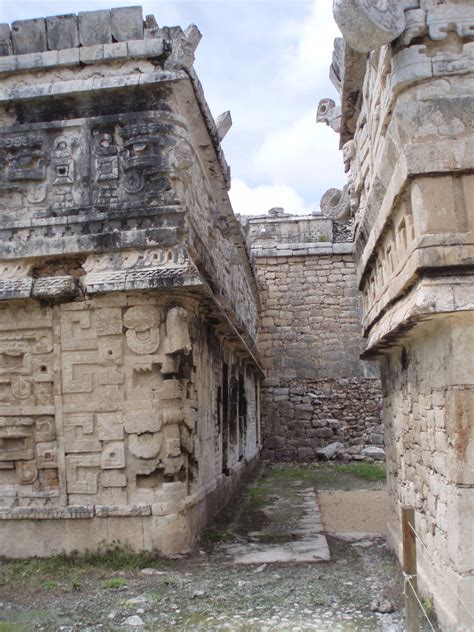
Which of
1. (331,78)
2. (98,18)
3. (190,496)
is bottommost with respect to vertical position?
(190,496)

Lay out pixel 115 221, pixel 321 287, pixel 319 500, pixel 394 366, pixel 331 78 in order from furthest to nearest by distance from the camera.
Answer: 1. pixel 321 287
2. pixel 319 500
3. pixel 331 78
4. pixel 115 221
5. pixel 394 366

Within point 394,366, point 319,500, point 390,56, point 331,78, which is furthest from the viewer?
point 319,500

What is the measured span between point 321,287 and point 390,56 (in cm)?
1156

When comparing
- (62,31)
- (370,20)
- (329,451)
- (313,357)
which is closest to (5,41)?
(62,31)

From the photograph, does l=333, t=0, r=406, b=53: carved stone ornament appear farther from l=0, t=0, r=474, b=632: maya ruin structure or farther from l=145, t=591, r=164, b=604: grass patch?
l=145, t=591, r=164, b=604: grass patch

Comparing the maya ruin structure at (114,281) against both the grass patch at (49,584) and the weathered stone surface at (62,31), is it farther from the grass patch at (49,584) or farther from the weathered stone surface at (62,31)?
the grass patch at (49,584)

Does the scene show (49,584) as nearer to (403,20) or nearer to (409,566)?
(409,566)

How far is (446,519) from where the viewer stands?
12.1ft

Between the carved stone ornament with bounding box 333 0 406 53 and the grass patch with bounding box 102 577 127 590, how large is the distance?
4332 mm

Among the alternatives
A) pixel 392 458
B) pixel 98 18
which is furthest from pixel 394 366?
pixel 98 18

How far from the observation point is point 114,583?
5094mm

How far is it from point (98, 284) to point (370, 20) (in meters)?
3.38

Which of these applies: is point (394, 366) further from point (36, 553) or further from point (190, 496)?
point (36, 553)

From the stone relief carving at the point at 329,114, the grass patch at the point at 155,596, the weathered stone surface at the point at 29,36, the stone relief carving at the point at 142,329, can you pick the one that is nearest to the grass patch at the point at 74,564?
the grass patch at the point at 155,596
